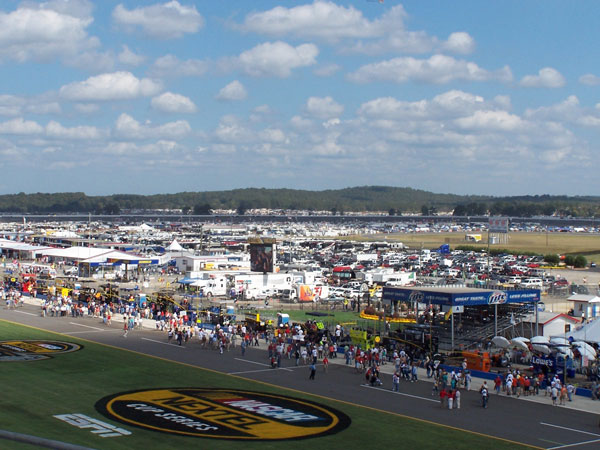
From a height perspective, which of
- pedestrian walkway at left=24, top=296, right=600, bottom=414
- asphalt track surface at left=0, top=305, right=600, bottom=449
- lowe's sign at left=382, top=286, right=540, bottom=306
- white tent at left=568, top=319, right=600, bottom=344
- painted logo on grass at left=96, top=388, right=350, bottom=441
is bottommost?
pedestrian walkway at left=24, top=296, right=600, bottom=414

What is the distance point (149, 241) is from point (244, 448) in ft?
398

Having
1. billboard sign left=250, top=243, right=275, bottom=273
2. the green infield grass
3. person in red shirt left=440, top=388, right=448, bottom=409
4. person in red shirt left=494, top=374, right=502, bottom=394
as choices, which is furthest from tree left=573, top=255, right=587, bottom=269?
person in red shirt left=440, top=388, right=448, bottom=409

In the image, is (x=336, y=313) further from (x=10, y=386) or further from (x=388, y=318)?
(x=10, y=386)

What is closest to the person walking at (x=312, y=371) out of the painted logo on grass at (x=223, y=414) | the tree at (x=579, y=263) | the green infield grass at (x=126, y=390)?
the green infield grass at (x=126, y=390)

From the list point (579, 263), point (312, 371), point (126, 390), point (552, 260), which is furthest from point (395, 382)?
point (552, 260)

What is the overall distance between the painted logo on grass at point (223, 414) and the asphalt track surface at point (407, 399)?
8.30 ft

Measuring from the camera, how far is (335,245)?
133125 mm

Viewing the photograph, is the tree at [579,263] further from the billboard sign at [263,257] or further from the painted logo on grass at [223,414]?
the painted logo on grass at [223,414]

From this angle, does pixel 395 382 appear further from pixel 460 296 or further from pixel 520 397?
pixel 460 296

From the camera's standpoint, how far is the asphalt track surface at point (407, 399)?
2552cm

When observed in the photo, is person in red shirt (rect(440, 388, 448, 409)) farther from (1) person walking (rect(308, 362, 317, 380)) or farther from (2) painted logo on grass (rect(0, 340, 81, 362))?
(2) painted logo on grass (rect(0, 340, 81, 362))

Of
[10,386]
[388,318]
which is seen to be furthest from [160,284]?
[10,386]

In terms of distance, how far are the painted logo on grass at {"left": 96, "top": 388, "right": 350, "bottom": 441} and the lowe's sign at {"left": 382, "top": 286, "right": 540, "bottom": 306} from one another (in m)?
13.3

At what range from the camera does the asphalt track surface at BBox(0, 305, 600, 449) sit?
83.7ft
